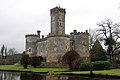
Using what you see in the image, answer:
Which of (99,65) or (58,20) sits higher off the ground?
(58,20)

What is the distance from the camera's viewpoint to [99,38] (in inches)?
2167

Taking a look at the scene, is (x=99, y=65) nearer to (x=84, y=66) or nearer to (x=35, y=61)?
(x=84, y=66)

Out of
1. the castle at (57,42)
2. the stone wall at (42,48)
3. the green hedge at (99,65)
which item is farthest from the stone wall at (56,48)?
the green hedge at (99,65)

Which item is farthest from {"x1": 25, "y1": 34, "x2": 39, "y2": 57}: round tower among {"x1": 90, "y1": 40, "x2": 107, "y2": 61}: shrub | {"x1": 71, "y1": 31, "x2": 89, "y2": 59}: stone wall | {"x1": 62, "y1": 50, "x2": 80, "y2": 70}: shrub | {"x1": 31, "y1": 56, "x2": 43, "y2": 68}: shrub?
{"x1": 62, "y1": 50, "x2": 80, "y2": 70}: shrub

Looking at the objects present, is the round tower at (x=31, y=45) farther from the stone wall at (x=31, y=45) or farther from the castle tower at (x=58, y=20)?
the castle tower at (x=58, y=20)

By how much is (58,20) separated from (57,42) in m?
7.61

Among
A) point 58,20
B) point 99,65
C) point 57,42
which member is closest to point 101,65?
point 99,65

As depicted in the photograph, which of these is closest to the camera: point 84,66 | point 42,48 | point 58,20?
point 84,66

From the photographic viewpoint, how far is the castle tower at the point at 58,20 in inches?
2721

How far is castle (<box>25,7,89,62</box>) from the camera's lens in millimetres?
64562

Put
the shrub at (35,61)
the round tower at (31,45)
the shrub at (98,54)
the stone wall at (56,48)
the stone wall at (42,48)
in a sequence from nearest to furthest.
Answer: the shrub at (98,54), the shrub at (35,61), the stone wall at (56,48), the stone wall at (42,48), the round tower at (31,45)

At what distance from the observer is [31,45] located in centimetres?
7981

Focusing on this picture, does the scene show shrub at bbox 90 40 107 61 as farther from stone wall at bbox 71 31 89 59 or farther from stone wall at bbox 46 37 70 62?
stone wall at bbox 71 31 89 59

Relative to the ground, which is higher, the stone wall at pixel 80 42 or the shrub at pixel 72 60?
the stone wall at pixel 80 42
